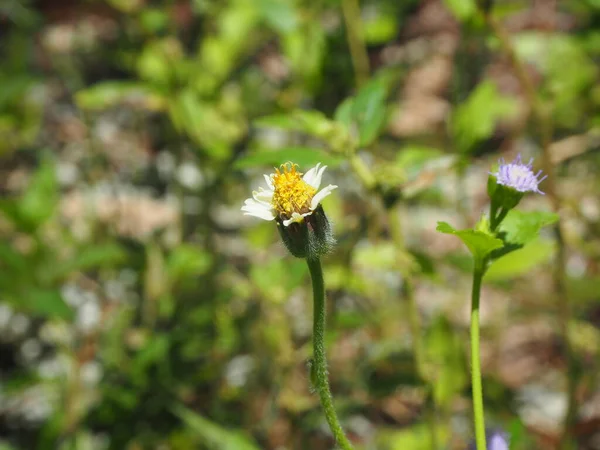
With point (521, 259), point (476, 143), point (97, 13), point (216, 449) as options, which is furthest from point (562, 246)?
point (97, 13)

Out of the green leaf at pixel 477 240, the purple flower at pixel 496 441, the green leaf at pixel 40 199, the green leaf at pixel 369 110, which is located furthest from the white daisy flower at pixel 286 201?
the green leaf at pixel 40 199

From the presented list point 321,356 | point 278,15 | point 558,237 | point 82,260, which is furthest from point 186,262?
point 321,356

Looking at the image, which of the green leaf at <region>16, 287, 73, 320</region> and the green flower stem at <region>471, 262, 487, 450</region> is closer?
the green flower stem at <region>471, 262, 487, 450</region>

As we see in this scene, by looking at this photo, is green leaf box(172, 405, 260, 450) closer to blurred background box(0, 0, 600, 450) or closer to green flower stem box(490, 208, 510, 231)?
blurred background box(0, 0, 600, 450)

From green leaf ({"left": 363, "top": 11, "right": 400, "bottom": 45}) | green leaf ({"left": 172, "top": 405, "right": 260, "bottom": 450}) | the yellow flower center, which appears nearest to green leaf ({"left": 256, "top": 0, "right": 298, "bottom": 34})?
green leaf ({"left": 363, "top": 11, "right": 400, "bottom": 45})

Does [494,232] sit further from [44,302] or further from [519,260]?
[44,302]

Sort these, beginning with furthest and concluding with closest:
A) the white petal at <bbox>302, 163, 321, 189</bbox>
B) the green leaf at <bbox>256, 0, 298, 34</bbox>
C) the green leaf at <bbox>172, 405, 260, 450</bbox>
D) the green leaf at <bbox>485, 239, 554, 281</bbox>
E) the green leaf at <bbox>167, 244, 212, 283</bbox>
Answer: the green leaf at <bbox>167, 244, 212, 283</bbox> → the green leaf at <bbox>256, 0, 298, 34</bbox> → the green leaf at <bbox>172, 405, 260, 450</bbox> → the green leaf at <bbox>485, 239, 554, 281</bbox> → the white petal at <bbox>302, 163, 321, 189</bbox>
